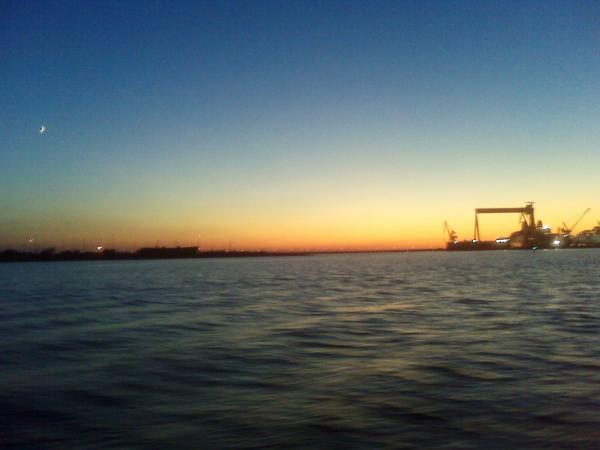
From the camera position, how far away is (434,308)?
54.0 feet

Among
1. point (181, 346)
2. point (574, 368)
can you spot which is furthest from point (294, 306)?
point (574, 368)

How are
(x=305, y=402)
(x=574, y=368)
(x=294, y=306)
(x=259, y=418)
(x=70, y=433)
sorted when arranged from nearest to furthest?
1. (x=70, y=433)
2. (x=259, y=418)
3. (x=305, y=402)
4. (x=574, y=368)
5. (x=294, y=306)

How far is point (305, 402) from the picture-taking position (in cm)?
678

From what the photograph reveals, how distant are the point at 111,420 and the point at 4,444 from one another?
1.10 m

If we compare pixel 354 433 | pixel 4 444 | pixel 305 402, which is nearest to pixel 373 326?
pixel 305 402

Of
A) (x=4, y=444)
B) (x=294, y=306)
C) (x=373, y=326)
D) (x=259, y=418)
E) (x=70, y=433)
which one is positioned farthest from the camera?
(x=294, y=306)

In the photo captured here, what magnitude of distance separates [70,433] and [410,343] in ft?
21.6

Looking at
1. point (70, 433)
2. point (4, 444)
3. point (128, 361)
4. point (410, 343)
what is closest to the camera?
point (4, 444)

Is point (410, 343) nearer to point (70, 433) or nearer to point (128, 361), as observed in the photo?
point (128, 361)

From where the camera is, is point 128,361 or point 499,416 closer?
point 499,416

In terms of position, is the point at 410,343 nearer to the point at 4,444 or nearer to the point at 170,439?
the point at 170,439

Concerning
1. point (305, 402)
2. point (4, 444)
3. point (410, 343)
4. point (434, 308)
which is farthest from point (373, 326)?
point (4, 444)

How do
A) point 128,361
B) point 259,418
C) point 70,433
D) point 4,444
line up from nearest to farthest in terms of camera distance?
point 4,444, point 70,433, point 259,418, point 128,361

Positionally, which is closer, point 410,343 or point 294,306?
point 410,343
